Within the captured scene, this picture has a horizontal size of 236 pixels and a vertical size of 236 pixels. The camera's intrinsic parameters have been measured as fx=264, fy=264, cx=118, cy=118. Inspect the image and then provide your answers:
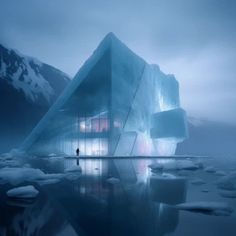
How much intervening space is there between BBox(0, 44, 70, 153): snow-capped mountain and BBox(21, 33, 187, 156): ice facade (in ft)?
168

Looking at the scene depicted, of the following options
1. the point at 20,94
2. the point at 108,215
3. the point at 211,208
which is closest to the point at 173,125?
the point at 211,208

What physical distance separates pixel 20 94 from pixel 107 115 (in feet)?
217

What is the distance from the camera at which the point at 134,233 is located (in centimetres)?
449

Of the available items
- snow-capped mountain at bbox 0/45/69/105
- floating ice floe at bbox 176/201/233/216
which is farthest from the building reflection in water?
snow-capped mountain at bbox 0/45/69/105

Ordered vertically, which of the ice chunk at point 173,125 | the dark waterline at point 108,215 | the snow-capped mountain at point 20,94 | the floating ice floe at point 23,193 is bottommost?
the dark waterline at point 108,215

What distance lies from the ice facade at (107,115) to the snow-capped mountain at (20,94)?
168 ft

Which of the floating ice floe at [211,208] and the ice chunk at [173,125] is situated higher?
the ice chunk at [173,125]

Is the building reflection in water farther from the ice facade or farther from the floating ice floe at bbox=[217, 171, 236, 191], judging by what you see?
the ice facade

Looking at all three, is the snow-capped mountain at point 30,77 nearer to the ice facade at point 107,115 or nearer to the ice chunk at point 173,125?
the ice facade at point 107,115

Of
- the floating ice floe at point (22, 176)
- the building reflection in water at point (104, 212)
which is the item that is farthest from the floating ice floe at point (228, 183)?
the floating ice floe at point (22, 176)

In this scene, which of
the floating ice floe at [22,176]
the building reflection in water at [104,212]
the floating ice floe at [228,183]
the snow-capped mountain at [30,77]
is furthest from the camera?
the snow-capped mountain at [30,77]

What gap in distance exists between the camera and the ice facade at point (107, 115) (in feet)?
117

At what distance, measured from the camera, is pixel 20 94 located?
94000mm

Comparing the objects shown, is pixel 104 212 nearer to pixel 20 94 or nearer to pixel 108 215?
pixel 108 215
